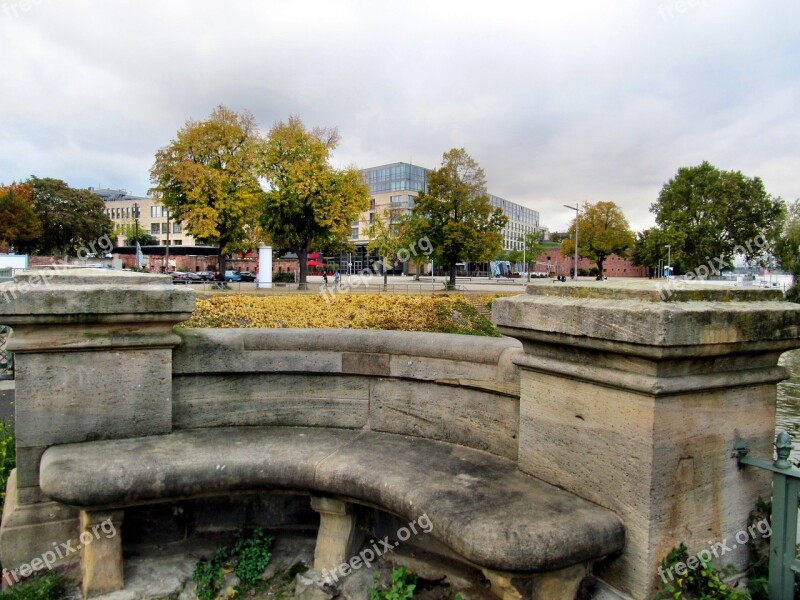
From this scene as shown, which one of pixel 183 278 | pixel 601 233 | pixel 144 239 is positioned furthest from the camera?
pixel 144 239

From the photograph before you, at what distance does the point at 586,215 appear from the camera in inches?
2844

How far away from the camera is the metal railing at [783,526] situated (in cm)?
222

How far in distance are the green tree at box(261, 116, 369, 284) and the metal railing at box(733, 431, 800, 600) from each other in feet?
99.4

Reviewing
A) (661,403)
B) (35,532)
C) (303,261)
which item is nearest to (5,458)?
(35,532)

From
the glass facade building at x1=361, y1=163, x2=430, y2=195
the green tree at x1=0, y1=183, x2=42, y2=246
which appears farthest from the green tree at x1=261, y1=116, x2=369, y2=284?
the glass facade building at x1=361, y1=163, x2=430, y2=195

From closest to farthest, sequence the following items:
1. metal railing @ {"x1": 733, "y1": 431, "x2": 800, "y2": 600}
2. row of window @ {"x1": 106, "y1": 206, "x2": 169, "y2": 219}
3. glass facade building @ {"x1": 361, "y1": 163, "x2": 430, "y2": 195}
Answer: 1. metal railing @ {"x1": 733, "y1": 431, "x2": 800, "y2": 600}
2. glass facade building @ {"x1": 361, "y1": 163, "x2": 430, "y2": 195}
3. row of window @ {"x1": 106, "y1": 206, "x2": 169, "y2": 219}

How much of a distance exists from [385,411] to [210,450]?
110cm

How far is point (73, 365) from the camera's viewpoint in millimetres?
3035

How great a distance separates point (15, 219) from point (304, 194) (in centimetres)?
3850

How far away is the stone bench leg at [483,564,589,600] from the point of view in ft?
6.93

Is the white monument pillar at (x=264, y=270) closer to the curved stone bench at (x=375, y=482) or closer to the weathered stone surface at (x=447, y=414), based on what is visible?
the weathered stone surface at (x=447, y=414)

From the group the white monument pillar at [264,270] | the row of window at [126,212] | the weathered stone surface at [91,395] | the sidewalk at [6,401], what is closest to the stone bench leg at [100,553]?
the weathered stone surface at [91,395]

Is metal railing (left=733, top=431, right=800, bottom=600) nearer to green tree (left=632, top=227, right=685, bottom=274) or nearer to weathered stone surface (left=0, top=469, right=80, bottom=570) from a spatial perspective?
weathered stone surface (left=0, top=469, right=80, bottom=570)

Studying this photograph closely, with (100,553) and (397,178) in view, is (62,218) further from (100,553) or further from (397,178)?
(100,553)
